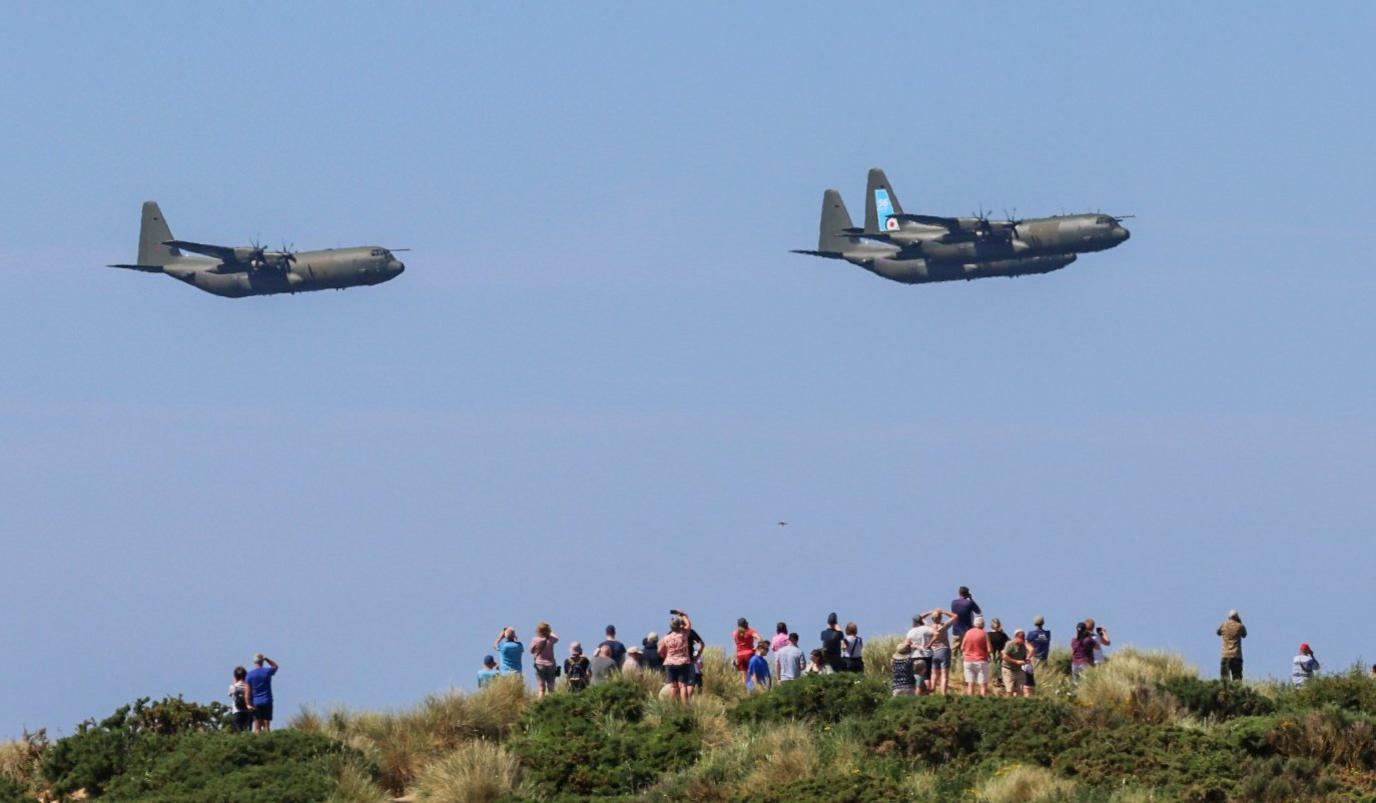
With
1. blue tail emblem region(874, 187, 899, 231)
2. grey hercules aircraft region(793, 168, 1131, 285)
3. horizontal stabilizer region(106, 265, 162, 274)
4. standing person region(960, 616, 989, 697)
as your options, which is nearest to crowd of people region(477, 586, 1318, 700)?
standing person region(960, 616, 989, 697)

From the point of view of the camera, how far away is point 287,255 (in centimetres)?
8112

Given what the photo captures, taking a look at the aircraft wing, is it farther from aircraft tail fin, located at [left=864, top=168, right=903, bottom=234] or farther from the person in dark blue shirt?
the person in dark blue shirt

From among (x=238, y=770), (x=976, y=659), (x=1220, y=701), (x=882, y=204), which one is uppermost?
(x=882, y=204)

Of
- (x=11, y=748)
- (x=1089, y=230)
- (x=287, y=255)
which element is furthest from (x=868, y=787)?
(x=287, y=255)

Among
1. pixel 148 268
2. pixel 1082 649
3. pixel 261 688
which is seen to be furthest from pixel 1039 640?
pixel 148 268

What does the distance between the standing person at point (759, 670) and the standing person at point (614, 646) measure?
2135 mm

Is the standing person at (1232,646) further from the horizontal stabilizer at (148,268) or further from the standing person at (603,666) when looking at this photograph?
the horizontal stabilizer at (148,268)

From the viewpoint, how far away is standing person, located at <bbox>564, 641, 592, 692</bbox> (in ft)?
116

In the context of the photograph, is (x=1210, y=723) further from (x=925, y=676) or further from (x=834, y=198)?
(x=834, y=198)

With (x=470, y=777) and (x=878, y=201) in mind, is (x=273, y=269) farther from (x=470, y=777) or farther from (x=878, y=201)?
Result: (x=470, y=777)

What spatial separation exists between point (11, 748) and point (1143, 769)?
17.7m

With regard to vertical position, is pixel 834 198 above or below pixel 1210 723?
above

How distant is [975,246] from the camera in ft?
261

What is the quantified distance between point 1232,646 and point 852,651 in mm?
6278
